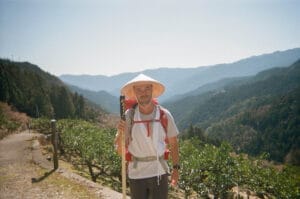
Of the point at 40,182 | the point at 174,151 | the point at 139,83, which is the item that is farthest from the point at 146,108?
the point at 40,182

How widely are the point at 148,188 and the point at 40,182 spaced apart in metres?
7.26

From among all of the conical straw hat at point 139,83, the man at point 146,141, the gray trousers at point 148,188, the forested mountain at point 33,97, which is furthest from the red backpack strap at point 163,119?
the forested mountain at point 33,97

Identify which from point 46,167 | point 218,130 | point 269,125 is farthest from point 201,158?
point 218,130

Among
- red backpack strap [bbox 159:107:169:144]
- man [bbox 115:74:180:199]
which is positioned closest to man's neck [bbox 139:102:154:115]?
man [bbox 115:74:180:199]

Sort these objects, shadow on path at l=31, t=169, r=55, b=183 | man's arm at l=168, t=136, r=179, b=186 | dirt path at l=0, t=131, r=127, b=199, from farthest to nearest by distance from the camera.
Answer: shadow on path at l=31, t=169, r=55, b=183
dirt path at l=0, t=131, r=127, b=199
man's arm at l=168, t=136, r=179, b=186

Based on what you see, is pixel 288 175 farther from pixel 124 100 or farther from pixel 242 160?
pixel 124 100

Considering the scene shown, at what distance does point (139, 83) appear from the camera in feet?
14.4

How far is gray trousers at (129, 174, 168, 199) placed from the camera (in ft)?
14.0

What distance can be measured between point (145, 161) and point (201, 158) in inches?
413

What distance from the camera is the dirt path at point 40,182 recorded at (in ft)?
30.0

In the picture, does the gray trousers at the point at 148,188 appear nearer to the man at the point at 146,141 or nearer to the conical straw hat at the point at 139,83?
the man at the point at 146,141

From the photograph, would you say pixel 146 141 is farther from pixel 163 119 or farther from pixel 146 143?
pixel 163 119

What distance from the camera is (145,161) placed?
420 centimetres

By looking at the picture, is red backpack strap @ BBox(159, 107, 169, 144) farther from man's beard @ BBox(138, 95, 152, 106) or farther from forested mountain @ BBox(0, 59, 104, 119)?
forested mountain @ BBox(0, 59, 104, 119)
